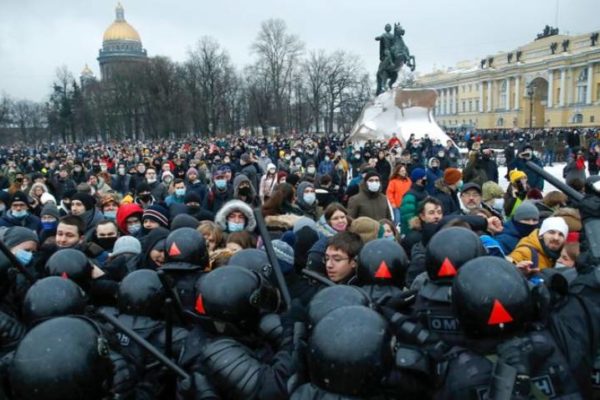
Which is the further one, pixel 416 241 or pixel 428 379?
pixel 416 241

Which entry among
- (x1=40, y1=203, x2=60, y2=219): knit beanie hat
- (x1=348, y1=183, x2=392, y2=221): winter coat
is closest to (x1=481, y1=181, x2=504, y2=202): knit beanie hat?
(x1=348, y1=183, x2=392, y2=221): winter coat

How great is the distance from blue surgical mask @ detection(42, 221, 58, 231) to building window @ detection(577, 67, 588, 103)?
76.3m

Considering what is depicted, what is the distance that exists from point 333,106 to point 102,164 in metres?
43.9

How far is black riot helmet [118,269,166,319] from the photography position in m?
2.96

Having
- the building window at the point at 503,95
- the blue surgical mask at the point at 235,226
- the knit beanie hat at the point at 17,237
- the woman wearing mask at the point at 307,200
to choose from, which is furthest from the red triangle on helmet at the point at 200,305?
the building window at the point at 503,95

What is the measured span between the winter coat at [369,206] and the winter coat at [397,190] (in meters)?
1.65

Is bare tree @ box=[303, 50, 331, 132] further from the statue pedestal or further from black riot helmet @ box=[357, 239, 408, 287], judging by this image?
black riot helmet @ box=[357, 239, 408, 287]

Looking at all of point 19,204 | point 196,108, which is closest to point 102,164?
point 19,204

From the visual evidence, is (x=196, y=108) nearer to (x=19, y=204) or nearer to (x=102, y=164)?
(x=102, y=164)

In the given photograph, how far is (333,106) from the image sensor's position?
Answer: 192ft

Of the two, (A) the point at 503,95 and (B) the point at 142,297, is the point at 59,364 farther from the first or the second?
(A) the point at 503,95

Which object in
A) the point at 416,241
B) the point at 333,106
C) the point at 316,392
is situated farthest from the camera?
the point at 333,106

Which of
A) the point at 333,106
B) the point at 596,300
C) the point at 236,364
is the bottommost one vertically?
the point at 236,364

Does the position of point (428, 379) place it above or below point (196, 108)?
below
